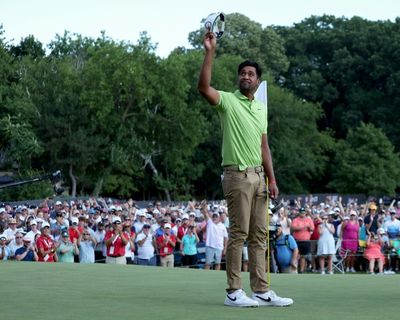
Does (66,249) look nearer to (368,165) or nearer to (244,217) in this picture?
(244,217)

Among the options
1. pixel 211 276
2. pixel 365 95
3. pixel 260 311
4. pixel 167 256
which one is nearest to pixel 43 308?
pixel 260 311

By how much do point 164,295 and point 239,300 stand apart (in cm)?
135

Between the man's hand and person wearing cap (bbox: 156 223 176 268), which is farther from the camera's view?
person wearing cap (bbox: 156 223 176 268)

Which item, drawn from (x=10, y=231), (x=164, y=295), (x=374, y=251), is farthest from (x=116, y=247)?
(x=164, y=295)

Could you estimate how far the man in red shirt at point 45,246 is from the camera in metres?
21.8

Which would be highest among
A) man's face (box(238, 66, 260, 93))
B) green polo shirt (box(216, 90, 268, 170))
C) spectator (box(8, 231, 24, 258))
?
man's face (box(238, 66, 260, 93))

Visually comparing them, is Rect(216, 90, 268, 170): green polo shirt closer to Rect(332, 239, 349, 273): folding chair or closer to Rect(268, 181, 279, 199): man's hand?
Rect(268, 181, 279, 199): man's hand

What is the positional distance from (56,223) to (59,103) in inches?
1864

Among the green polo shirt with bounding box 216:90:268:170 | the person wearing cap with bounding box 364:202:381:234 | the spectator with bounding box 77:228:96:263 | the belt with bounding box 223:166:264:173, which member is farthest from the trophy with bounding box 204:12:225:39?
the person wearing cap with bounding box 364:202:381:234

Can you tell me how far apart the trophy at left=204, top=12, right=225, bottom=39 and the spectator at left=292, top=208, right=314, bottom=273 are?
18243mm

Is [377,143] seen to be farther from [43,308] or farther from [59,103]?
[43,308]

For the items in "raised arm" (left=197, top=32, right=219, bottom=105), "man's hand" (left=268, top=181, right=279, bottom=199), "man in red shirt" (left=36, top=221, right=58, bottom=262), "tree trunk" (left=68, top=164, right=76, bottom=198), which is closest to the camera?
"raised arm" (left=197, top=32, right=219, bottom=105)

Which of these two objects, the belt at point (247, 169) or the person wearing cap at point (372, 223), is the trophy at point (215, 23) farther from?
the person wearing cap at point (372, 223)

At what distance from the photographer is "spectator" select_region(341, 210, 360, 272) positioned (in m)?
28.4
